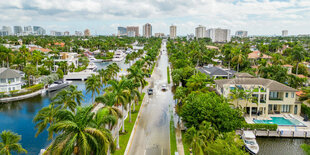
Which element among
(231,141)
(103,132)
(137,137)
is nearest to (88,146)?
(103,132)

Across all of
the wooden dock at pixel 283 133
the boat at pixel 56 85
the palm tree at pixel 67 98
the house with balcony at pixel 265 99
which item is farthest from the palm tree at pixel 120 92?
the boat at pixel 56 85

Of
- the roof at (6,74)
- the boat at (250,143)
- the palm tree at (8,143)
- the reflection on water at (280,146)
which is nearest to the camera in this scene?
the palm tree at (8,143)

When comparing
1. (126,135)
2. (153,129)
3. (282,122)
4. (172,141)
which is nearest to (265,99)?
(282,122)

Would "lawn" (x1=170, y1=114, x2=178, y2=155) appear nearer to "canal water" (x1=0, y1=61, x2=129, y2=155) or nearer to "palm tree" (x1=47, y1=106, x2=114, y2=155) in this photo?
"palm tree" (x1=47, y1=106, x2=114, y2=155)

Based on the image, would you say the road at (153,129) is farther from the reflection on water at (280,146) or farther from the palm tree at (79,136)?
the reflection on water at (280,146)

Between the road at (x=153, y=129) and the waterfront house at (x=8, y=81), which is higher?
the waterfront house at (x=8, y=81)

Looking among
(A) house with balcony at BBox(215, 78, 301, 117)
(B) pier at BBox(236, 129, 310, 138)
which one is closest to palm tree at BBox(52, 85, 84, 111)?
(B) pier at BBox(236, 129, 310, 138)

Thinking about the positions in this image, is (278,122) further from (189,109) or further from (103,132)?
(103,132)

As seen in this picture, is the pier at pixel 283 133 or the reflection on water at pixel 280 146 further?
the pier at pixel 283 133
